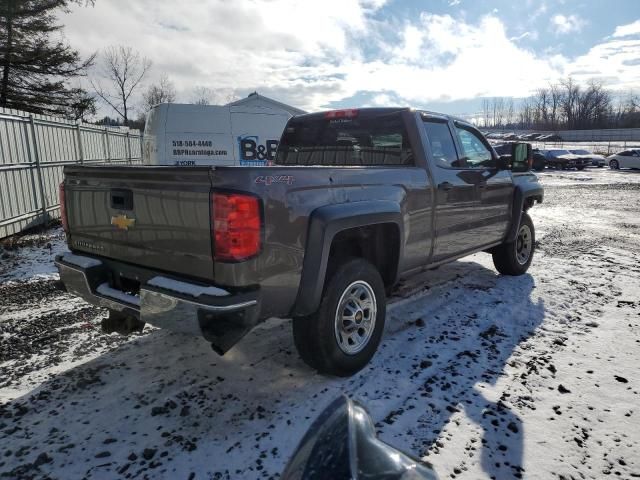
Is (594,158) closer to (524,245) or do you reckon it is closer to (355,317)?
(524,245)

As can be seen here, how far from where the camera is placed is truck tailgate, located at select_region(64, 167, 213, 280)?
101 inches

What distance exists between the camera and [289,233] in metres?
2.73

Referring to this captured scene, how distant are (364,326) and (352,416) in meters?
2.27

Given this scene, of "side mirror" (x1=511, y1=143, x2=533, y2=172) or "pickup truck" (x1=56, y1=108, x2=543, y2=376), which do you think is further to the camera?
"side mirror" (x1=511, y1=143, x2=533, y2=172)

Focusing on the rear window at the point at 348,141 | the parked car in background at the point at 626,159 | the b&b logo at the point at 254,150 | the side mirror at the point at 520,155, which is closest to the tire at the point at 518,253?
the side mirror at the point at 520,155

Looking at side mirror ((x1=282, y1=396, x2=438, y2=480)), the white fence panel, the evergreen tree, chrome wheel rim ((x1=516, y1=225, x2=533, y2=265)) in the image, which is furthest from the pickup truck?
the evergreen tree

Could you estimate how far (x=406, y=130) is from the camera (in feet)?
13.4

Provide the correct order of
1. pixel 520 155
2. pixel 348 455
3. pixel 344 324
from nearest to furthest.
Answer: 1. pixel 348 455
2. pixel 344 324
3. pixel 520 155

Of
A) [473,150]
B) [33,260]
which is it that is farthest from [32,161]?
[473,150]

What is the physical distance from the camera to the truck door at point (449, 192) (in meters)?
4.19

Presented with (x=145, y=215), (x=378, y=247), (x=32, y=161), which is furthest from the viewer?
(x=32, y=161)

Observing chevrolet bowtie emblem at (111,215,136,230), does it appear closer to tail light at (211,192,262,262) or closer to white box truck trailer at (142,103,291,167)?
tail light at (211,192,262,262)

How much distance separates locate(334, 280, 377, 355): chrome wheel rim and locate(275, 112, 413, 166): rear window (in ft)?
4.49

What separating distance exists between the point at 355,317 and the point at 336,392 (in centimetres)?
55
